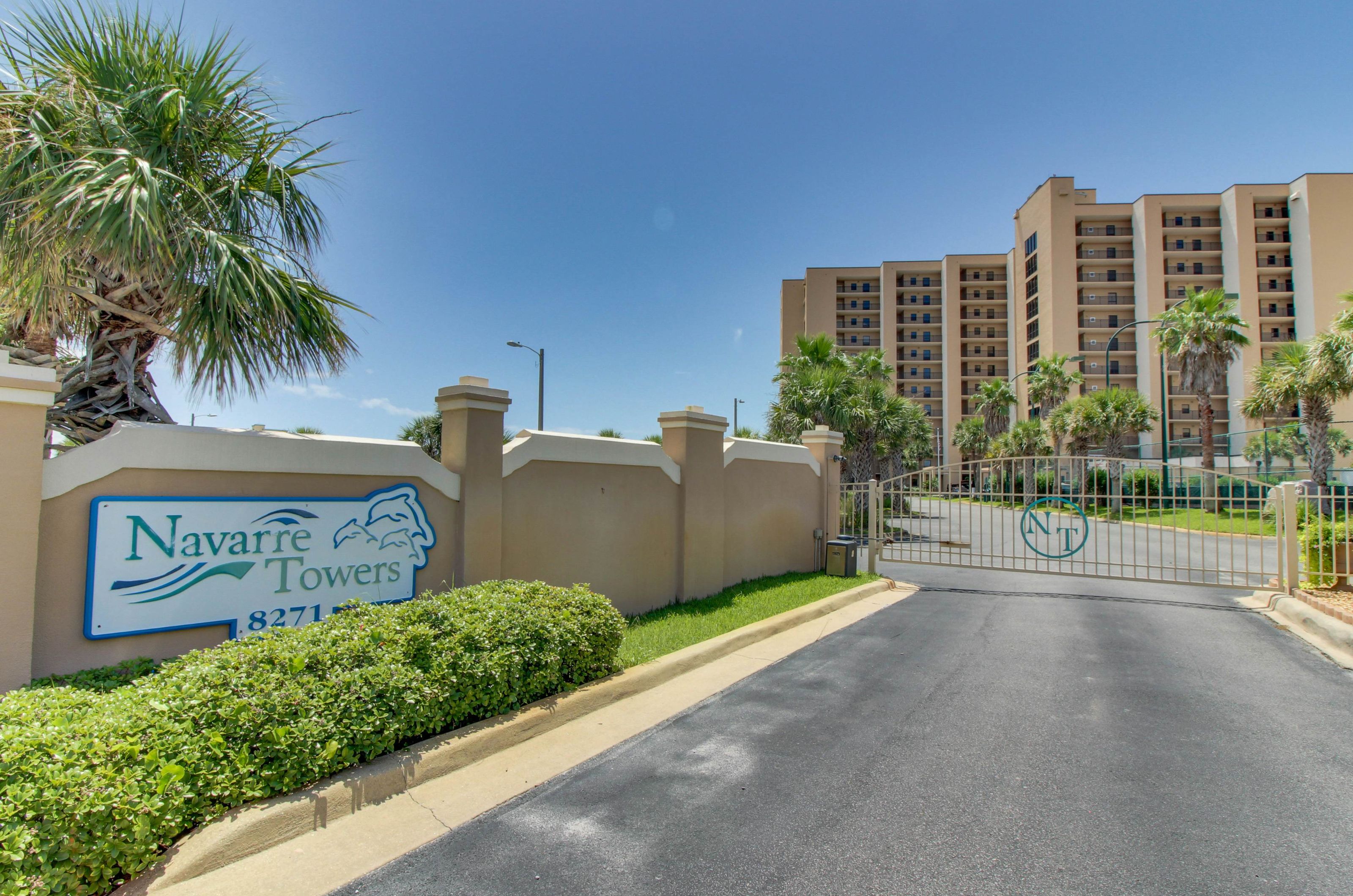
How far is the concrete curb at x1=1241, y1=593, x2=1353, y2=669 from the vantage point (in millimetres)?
8266

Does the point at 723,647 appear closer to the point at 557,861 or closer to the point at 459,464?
the point at 459,464

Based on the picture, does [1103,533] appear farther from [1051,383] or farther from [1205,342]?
[1051,383]

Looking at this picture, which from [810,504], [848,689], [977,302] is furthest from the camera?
[977,302]

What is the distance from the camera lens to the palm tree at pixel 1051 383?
50.8 meters

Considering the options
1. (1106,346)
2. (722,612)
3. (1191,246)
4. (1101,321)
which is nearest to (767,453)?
(722,612)

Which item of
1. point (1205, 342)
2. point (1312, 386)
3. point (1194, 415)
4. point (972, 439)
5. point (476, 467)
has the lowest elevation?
point (476, 467)

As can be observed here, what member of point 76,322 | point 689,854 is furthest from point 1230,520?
point 76,322

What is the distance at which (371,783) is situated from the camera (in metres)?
4.28

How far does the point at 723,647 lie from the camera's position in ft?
26.5

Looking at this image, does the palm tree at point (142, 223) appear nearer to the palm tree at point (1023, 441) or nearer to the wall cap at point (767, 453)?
the wall cap at point (767, 453)

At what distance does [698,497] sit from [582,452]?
2.55 meters

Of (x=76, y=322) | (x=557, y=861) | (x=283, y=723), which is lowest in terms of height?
(x=557, y=861)

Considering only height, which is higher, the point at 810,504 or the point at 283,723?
the point at 810,504

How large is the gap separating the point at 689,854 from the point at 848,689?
135 inches
